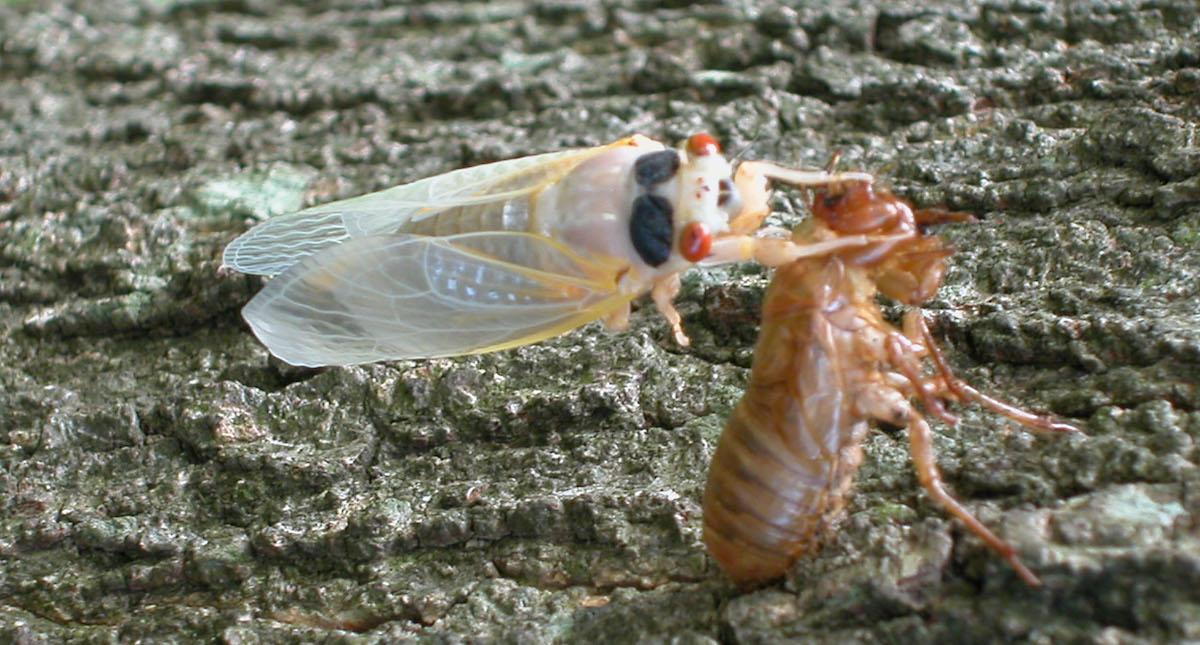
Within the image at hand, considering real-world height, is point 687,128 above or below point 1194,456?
above

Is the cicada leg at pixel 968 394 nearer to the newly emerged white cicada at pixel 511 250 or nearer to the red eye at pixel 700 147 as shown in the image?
the newly emerged white cicada at pixel 511 250

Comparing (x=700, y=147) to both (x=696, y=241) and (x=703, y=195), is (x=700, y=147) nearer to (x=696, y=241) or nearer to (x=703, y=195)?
(x=703, y=195)

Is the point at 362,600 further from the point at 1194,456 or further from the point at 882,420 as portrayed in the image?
the point at 1194,456

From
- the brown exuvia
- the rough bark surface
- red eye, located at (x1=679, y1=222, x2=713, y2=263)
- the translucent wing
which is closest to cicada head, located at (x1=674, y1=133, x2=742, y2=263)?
red eye, located at (x1=679, y1=222, x2=713, y2=263)

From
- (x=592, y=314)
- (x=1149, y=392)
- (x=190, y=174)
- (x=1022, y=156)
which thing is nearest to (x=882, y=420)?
(x=1149, y=392)

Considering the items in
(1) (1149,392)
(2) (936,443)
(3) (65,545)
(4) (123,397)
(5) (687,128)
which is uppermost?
(5) (687,128)

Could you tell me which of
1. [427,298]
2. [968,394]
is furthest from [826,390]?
[427,298]

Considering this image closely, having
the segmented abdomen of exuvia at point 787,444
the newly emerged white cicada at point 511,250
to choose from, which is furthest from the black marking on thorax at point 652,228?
the segmented abdomen of exuvia at point 787,444

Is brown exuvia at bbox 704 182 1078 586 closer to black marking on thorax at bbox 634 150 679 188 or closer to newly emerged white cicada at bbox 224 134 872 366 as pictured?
newly emerged white cicada at bbox 224 134 872 366

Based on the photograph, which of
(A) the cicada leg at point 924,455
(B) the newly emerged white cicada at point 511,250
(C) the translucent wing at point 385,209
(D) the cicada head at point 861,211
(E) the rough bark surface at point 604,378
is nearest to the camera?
(A) the cicada leg at point 924,455
